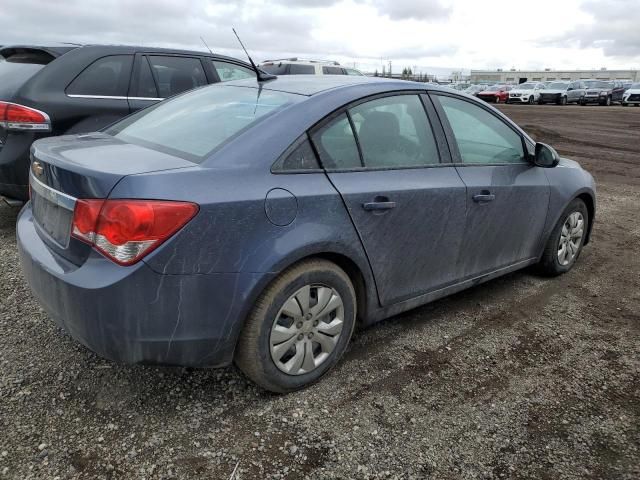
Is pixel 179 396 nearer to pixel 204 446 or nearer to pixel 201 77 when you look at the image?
pixel 204 446

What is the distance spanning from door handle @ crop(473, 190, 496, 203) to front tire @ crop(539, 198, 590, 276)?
1.07 metres

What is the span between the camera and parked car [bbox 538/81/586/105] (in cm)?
3491

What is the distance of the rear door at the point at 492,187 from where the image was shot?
3.38 metres

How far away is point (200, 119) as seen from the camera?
9.67 feet

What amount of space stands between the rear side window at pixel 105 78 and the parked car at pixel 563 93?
3486cm

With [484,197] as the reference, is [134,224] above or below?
above

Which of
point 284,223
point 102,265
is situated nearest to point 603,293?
point 284,223

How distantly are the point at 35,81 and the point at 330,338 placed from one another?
3.56m

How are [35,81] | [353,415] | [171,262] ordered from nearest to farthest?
[171,262]
[353,415]
[35,81]

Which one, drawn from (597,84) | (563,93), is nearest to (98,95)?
(563,93)

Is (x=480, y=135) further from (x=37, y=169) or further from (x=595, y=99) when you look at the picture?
(x=595, y=99)

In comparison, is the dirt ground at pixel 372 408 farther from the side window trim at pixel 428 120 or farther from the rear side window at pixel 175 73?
the rear side window at pixel 175 73

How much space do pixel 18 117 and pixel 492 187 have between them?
12.3 feet

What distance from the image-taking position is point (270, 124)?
2.61m
